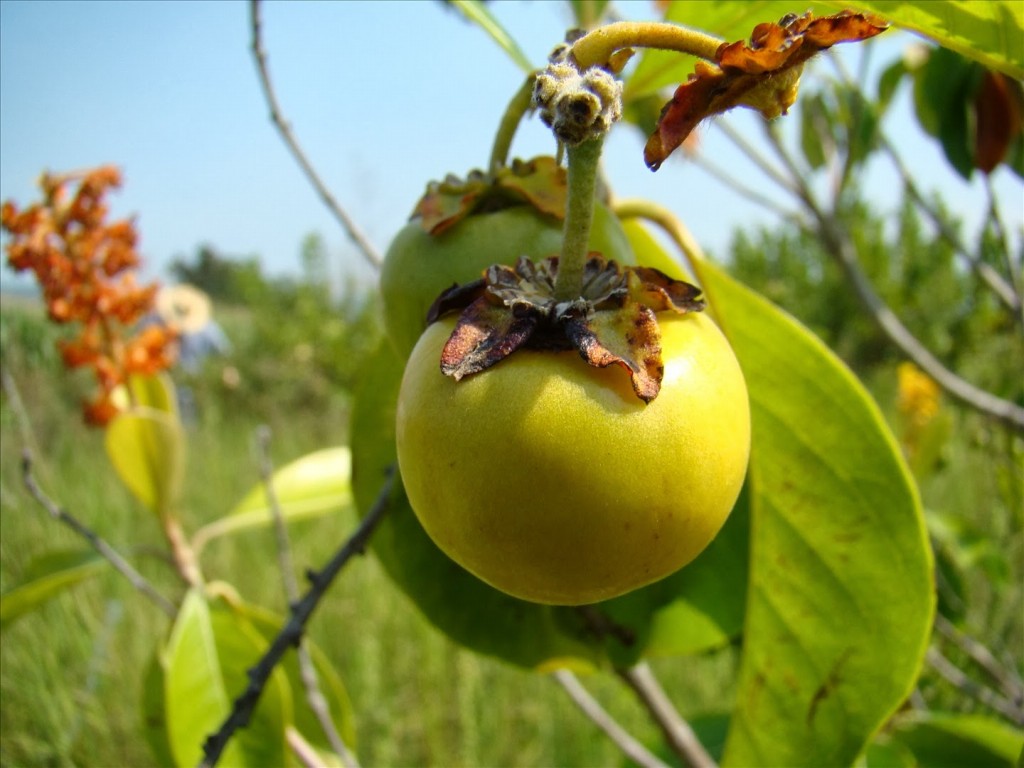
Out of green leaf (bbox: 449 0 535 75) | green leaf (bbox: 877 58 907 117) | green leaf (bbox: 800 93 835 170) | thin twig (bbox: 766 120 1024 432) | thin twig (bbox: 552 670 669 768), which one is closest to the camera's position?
green leaf (bbox: 449 0 535 75)

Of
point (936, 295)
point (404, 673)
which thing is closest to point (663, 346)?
point (404, 673)

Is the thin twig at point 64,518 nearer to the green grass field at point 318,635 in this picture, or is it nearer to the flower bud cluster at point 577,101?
the green grass field at point 318,635

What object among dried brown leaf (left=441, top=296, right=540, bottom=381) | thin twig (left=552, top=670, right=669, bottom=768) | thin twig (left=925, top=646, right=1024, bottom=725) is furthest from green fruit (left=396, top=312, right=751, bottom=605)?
thin twig (left=925, top=646, right=1024, bottom=725)

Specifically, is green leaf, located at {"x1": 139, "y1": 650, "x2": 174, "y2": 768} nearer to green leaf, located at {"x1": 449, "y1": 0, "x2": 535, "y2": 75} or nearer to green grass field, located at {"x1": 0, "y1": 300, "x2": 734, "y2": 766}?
green grass field, located at {"x1": 0, "y1": 300, "x2": 734, "y2": 766}

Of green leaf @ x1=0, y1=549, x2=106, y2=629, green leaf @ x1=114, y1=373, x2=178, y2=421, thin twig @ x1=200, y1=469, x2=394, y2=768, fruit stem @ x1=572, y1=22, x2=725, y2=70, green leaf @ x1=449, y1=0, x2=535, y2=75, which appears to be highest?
green leaf @ x1=449, y1=0, x2=535, y2=75

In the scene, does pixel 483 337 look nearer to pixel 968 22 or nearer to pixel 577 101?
pixel 577 101

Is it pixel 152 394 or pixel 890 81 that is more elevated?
pixel 890 81

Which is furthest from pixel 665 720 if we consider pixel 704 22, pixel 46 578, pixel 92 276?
pixel 92 276
